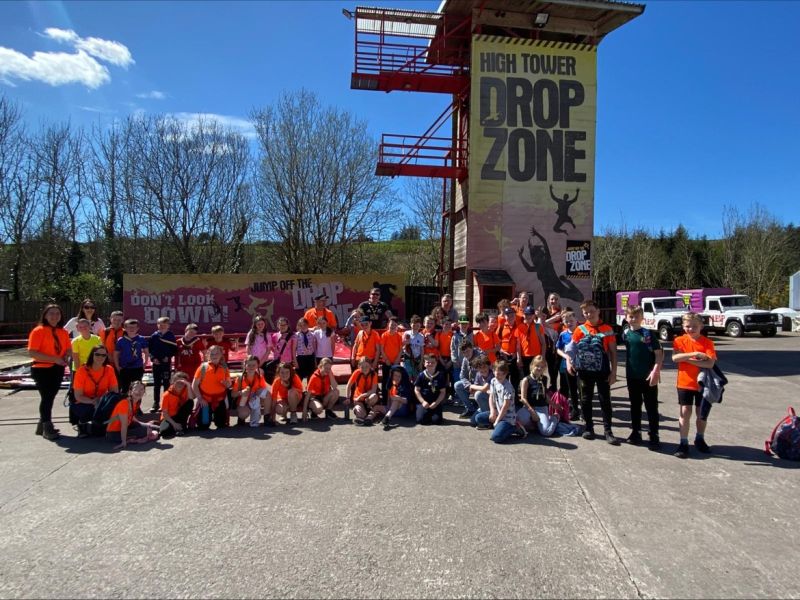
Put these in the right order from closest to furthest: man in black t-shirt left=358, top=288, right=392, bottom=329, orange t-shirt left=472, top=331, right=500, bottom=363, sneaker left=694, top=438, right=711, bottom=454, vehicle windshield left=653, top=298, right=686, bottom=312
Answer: sneaker left=694, top=438, right=711, bottom=454 → orange t-shirt left=472, top=331, right=500, bottom=363 → man in black t-shirt left=358, top=288, right=392, bottom=329 → vehicle windshield left=653, top=298, right=686, bottom=312

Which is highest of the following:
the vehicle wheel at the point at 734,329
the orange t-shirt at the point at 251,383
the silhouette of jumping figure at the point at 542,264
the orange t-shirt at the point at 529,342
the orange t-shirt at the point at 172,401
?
the silhouette of jumping figure at the point at 542,264

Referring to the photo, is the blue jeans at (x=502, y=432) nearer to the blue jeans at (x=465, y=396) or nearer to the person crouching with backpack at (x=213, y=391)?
the blue jeans at (x=465, y=396)

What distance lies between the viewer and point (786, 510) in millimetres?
4312

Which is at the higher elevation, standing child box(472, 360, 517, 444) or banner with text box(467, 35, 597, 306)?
banner with text box(467, 35, 597, 306)

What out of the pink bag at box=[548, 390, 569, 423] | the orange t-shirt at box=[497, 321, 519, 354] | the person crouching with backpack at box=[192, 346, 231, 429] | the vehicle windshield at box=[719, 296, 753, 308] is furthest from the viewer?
the vehicle windshield at box=[719, 296, 753, 308]

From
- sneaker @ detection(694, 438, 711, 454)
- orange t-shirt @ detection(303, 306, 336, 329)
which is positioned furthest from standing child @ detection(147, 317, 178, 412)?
sneaker @ detection(694, 438, 711, 454)

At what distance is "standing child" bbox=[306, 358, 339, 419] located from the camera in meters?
7.88

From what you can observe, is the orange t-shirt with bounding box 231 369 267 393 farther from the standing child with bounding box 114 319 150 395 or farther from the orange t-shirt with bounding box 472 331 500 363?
the orange t-shirt with bounding box 472 331 500 363

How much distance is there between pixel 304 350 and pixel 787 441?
6.86 meters

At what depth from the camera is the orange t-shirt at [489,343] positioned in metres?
8.62

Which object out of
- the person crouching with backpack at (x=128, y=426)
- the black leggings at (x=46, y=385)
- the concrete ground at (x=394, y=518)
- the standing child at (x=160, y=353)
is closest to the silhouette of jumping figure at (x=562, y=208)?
the concrete ground at (x=394, y=518)

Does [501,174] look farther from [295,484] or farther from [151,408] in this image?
[295,484]

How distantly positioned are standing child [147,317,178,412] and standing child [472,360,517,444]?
516cm

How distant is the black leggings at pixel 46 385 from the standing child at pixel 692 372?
8003 millimetres
